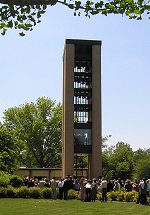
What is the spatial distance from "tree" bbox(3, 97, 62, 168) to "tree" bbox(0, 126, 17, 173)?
18.6 metres

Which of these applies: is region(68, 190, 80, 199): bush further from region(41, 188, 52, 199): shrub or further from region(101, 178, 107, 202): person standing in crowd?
region(101, 178, 107, 202): person standing in crowd

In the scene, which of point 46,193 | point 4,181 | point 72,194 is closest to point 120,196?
point 72,194

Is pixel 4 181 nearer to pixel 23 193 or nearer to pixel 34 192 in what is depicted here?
pixel 23 193

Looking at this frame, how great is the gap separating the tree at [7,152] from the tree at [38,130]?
732 inches

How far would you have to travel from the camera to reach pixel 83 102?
189ft

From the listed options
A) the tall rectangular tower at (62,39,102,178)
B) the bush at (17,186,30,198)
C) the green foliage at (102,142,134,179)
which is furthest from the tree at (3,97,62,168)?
the bush at (17,186,30,198)

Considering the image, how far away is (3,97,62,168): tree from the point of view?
70.9 metres

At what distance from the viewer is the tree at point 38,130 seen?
70.9 m

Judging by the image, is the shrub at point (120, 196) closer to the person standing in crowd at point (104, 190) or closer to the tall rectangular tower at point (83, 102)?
the person standing in crowd at point (104, 190)

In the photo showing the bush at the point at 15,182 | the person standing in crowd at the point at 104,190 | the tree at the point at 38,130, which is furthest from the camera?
the tree at the point at 38,130

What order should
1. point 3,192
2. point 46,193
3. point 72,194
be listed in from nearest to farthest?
1. point 72,194
2. point 3,192
3. point 46,193

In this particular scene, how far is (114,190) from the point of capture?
1169 inches

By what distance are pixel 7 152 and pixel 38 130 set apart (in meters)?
21.5

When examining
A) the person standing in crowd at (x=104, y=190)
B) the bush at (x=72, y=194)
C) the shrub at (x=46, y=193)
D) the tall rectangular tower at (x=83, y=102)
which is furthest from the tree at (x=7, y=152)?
the person standing in crowd at (x=104, y=190)
